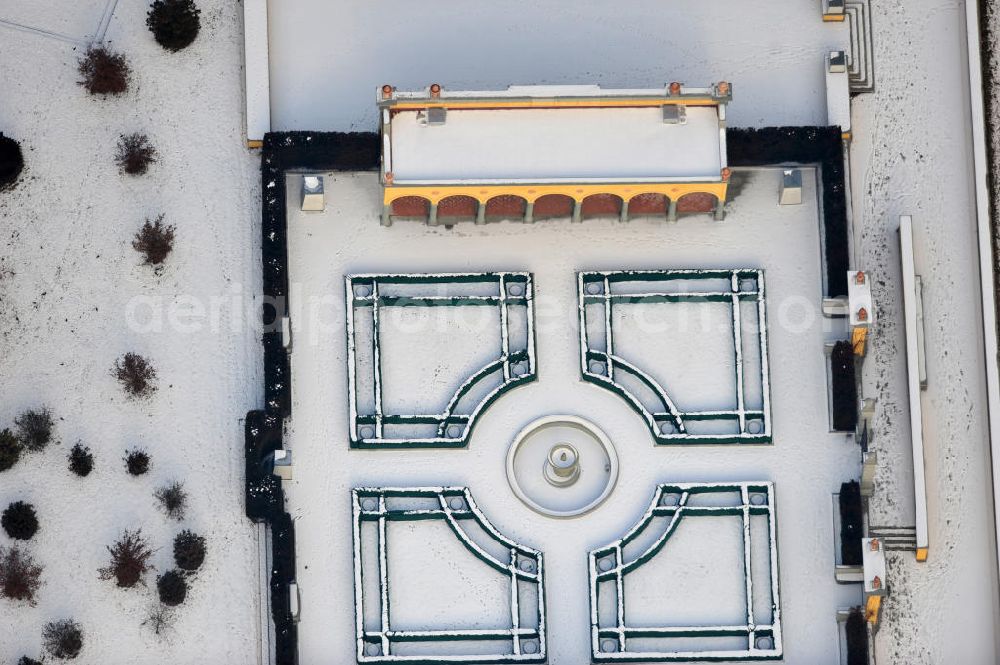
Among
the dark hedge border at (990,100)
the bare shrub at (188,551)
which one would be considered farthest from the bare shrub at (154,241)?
the dark hedge border at (990,100)

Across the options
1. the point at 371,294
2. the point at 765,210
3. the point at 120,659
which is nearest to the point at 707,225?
the point at 765,210

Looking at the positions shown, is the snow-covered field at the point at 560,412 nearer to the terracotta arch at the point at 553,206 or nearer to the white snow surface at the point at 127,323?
the terracotta arch at the point at 553,206

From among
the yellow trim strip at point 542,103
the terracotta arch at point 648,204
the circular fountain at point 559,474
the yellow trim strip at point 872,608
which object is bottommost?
the yellow trim strip at point 872,608

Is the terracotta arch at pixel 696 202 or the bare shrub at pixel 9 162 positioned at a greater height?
the bare shrub at pixel 9 162

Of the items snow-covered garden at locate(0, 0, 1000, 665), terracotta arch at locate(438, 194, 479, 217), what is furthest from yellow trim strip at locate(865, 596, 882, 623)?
terracotta arch at locate(438, 194, 479, 217)

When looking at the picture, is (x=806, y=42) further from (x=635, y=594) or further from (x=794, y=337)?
(x=635, y=594)

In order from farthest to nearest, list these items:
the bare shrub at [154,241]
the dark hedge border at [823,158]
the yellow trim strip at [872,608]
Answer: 1. the bare shrub at [154,241]
2. the dark hedge border at [823,158]
3. the yellow trim strip at [872,608]
